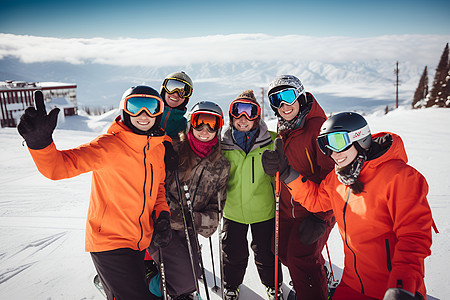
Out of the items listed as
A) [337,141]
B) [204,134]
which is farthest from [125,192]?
[337,141]

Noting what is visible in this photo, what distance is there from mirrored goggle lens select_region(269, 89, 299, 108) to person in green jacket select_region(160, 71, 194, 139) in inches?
42.9

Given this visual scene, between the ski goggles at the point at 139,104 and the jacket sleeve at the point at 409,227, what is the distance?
5.74 ft

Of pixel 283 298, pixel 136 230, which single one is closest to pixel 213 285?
pixel 283 298

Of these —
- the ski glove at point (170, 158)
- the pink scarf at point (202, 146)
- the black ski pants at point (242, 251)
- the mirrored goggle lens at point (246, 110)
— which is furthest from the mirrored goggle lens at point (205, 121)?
the black ski pants at point (242, 251)

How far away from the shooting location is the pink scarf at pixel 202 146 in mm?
2566

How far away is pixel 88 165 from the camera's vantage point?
6.16 feet

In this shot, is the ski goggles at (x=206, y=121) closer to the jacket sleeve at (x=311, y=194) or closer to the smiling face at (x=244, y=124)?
the smiling face at (x=244, y=124)

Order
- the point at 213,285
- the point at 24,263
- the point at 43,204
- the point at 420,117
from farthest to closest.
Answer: the point at 420,117 < the point at 43,204 < the point at 24,263 < the point at 213,285

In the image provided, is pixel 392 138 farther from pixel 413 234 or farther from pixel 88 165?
pixel 88 165

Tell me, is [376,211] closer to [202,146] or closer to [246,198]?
[246,198]

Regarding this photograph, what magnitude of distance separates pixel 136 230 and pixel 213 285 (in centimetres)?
133

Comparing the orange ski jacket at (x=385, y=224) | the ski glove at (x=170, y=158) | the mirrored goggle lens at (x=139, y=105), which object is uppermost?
the mirrored goggle lens at (x=139, y=105)

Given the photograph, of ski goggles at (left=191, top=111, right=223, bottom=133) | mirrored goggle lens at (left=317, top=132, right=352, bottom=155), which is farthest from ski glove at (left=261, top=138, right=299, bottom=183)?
ski goggles at (left=191, top=111, right=223, bottom=133)

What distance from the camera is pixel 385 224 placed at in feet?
5.47
